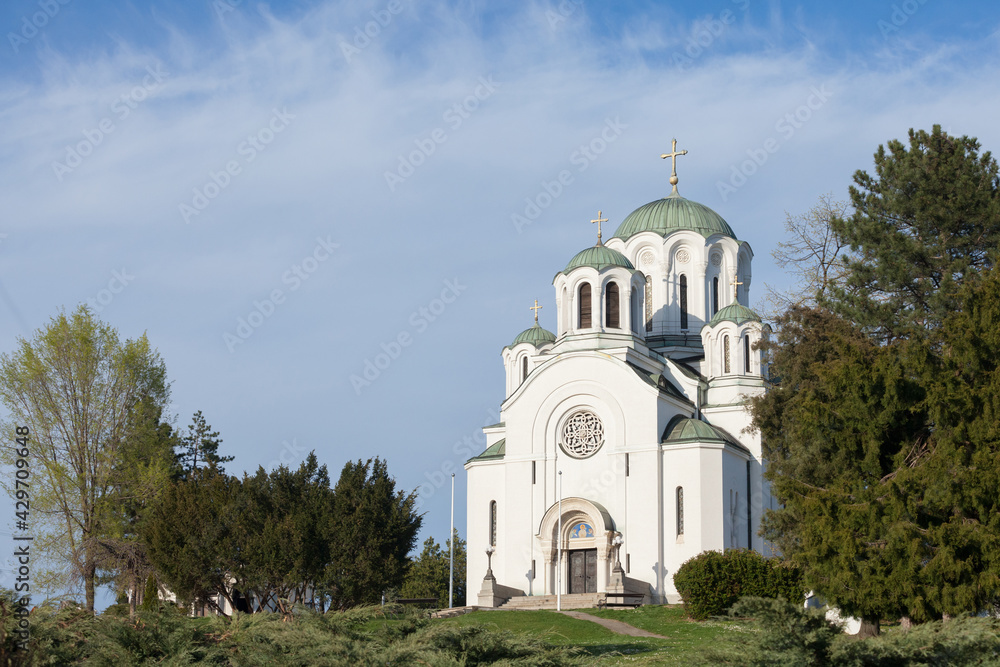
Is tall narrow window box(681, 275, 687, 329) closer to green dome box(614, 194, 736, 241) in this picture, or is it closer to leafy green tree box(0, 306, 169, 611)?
green dome box(614, 194, 736, 241)

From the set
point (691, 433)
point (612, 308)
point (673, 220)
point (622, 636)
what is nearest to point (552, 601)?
point (691, 433)

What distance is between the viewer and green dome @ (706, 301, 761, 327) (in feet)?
122

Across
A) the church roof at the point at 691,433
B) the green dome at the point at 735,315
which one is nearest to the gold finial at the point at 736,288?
the green dome at the point at 735,315

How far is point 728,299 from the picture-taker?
41.6 meters

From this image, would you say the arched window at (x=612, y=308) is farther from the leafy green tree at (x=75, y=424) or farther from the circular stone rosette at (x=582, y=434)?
the leafy green tree at (x=75, y=424)

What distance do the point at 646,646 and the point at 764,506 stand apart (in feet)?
57.7

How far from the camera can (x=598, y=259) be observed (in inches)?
1455

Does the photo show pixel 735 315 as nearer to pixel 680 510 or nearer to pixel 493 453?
pixel 680 510

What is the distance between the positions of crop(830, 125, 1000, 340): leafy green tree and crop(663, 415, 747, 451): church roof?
8.99m

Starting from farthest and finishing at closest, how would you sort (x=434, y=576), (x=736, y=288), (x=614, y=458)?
Result: (x=434, y=576) → (x=736, y=288) → (x=614, y=458)

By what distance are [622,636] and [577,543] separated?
12.0 metres

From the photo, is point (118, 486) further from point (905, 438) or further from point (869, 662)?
point (869, 662)

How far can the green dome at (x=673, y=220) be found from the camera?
42.0 metres

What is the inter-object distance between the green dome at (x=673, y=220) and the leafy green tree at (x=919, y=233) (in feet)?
52.5
